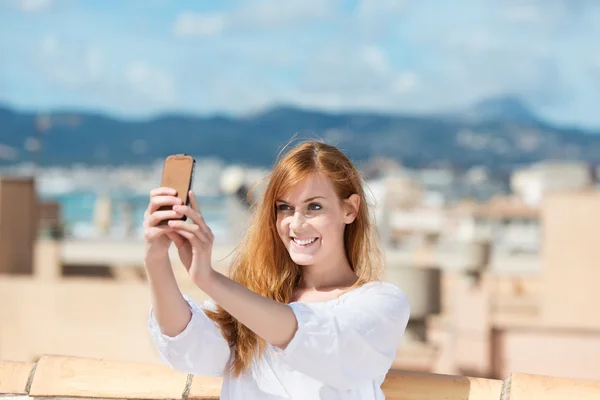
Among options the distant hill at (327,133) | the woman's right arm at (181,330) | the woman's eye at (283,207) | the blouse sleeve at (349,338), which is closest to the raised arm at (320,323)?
the blouse sleeve at (349,338)

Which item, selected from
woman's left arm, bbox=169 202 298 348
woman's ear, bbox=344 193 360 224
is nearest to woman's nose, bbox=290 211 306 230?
woman's ear, bbox=344 193 360 224

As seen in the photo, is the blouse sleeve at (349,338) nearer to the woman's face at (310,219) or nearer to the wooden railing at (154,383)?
the woman's face at (310,219)

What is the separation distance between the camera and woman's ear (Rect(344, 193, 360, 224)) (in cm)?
284

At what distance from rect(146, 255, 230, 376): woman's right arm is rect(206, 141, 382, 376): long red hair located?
7 centimetres

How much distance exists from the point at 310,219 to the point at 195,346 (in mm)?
472

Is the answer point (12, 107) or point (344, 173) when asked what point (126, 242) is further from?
point (12, 107)

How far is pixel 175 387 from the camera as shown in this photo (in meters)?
3.21

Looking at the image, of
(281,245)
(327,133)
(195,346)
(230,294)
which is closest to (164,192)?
(230,294)

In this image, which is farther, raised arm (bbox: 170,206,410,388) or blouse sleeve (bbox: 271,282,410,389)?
blouse sleeve (bbox: 271,282,410,389)

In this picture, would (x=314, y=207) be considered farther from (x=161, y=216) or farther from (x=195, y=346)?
(x=161, y=216)

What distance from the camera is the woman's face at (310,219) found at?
9.04 ft

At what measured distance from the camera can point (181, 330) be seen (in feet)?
8.49

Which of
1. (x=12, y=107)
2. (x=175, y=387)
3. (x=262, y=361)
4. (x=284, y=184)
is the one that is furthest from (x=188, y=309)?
(x=12, y=107)

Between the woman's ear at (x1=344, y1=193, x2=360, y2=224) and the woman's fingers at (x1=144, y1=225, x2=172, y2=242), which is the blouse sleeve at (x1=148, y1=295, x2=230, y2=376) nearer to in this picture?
the woman's fingers at (x1=144, y1=225, x2=172, y2=242)
